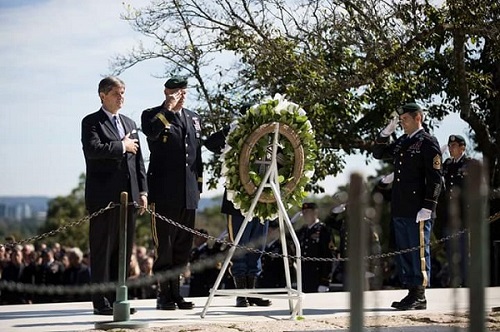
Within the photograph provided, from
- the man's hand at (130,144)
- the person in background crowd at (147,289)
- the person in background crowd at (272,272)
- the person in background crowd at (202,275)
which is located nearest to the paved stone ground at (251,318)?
the man's hand at (130,144)

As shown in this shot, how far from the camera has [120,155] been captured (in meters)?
8.95

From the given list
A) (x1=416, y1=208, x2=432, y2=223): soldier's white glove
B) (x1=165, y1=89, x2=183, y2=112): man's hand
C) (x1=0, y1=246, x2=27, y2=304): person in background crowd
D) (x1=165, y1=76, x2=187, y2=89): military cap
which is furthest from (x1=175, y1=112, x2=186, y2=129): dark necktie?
(x1=0, y1=246, x2=27, y2=304): person in background crowd

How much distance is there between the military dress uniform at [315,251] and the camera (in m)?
14.3

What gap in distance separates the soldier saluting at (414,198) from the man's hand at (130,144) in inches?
97.0

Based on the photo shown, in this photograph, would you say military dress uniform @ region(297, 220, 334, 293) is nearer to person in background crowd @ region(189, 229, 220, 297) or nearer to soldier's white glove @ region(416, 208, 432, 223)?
person in background crowd @ region(189, 229, 220, 297)

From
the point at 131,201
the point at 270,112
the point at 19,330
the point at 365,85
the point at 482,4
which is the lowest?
the point at 19,330

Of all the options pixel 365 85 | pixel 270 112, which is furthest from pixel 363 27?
pixel 270 112

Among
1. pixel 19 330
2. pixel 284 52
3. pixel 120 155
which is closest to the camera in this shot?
pixel 19 330

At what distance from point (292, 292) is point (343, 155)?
7.85 metres

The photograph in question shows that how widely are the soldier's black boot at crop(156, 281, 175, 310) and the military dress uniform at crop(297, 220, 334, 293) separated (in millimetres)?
4835

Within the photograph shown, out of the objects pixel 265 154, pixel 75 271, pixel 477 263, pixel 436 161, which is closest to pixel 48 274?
pixel 75 271

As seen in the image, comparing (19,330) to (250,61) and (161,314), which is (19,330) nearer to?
(161,314)

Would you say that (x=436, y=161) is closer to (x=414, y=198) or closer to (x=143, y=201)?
(x=414, y=198)

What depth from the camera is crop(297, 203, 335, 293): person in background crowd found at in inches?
563
